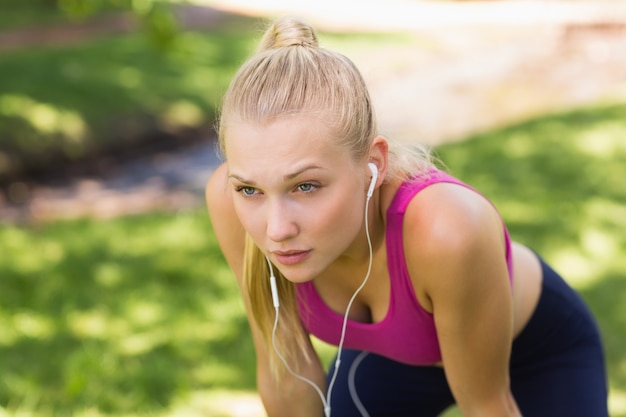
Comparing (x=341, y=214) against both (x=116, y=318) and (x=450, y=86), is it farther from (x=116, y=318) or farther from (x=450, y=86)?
(x=450, y=86)

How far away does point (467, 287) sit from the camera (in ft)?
6.98

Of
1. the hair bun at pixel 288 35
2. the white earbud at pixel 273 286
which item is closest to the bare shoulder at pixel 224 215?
the white earbud at pixel 273 286

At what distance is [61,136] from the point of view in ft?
28.2

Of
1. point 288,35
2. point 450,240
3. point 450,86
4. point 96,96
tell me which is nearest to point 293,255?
point 450,240

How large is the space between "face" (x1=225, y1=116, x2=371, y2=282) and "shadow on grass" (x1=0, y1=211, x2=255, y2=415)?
178 centimetres

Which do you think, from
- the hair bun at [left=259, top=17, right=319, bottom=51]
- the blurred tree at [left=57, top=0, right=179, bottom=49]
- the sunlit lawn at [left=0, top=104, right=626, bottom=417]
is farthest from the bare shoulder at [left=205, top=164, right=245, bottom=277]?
the blurred tree at [left=57, top=0, right=179, bottom=49]

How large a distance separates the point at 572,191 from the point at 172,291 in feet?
9.59

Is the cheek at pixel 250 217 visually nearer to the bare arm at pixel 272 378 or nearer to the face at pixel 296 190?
the face at pixel 296 190

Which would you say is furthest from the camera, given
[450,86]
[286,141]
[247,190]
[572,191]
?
[450,86]

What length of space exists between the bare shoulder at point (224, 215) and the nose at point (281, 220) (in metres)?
0.36

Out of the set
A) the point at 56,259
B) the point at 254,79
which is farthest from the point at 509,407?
the point at 56,259

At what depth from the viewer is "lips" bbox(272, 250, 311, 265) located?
80.7 inches

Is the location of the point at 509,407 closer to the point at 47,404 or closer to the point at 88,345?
the point at 47,404

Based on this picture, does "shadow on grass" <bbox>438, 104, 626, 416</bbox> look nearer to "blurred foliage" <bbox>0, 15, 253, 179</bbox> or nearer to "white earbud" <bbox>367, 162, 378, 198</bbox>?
"white earbud" <bbox>367, 162, 378, 198</bbox>
